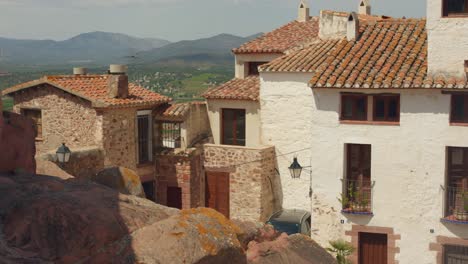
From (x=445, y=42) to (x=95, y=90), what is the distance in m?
12.3

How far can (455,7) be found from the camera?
1969cm

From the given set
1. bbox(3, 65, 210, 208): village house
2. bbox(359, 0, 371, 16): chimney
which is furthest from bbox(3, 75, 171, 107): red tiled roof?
bbox(359, 0, 371, 16): chimney

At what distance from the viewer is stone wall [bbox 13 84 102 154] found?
23062 mm

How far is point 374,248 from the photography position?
20.9 meters

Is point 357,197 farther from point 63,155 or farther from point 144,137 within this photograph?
point 63,155

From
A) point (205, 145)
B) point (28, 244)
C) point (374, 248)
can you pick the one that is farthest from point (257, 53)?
point (28, 244)

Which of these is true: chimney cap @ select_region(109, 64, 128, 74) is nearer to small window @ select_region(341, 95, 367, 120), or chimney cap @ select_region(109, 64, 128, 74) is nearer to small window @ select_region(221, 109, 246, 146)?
small window @ select_region(221, 109, 246, 146)

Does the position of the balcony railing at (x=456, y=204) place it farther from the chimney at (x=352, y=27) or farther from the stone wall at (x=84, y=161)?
the stone wall at (x=84, y=161)

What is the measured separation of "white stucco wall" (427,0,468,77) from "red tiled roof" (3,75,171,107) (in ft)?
35.0

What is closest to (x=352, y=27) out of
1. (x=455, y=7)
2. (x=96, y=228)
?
(x=455, y=7)

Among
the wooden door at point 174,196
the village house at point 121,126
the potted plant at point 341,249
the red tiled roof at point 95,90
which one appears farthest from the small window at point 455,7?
the wooden door at point 174,196

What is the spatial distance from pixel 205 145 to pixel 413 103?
28.6 feet

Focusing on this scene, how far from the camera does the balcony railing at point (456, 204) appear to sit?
1936 centimetres

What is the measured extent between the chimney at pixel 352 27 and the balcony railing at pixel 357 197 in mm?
5299
